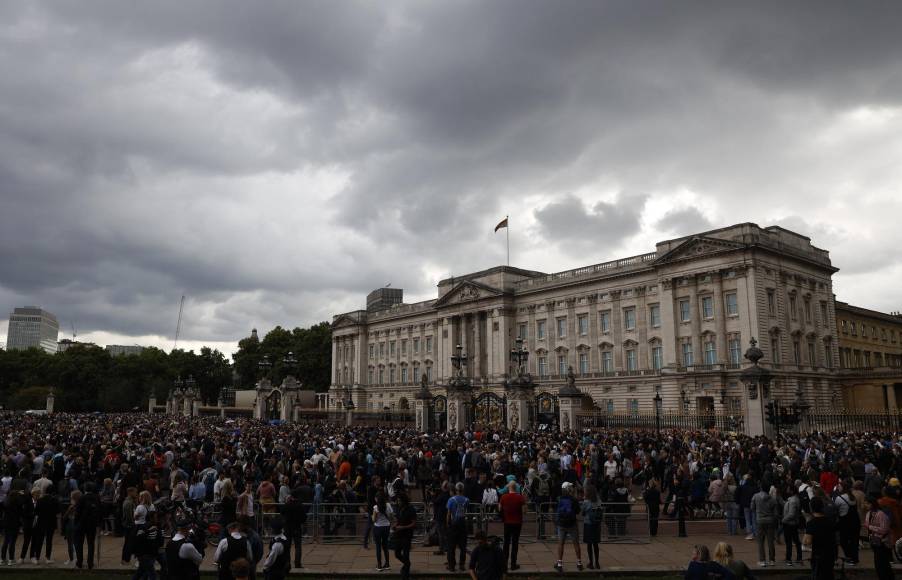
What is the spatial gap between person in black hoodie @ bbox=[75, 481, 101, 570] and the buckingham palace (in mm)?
27419

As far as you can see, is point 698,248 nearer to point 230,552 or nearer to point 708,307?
point 708,307

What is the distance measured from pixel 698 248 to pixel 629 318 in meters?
11.1

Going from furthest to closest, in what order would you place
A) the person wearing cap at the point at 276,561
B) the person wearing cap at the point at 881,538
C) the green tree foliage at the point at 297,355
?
the green tree foliage at the point at 297,355, the person wearing cap at the point at 881,538, the person wearing cap at the point at 276,561

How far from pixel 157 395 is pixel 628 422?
75.6 metres

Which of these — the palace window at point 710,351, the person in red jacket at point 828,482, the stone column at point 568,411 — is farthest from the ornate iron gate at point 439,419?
the person in red jacket at point 828,482

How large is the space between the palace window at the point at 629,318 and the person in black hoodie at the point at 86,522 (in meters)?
59.0

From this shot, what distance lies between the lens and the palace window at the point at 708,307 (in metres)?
58.5

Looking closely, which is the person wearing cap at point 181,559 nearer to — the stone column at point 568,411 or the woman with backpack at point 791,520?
the woman with backpack at point 791,520

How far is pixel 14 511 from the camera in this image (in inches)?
547

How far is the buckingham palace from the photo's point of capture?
5541cm

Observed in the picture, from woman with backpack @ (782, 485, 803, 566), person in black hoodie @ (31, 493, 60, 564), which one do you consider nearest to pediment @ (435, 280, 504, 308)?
woman with backpack @ (782, 485, 803, 566)

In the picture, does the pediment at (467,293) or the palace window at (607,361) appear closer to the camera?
the palace window at (607,361)

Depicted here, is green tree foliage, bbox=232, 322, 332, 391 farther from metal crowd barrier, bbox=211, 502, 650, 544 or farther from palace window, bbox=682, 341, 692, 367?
metal crowd barrier, bbox=211, 502, 650, 544

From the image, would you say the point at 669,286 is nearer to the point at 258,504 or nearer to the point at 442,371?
the point at 442,371
